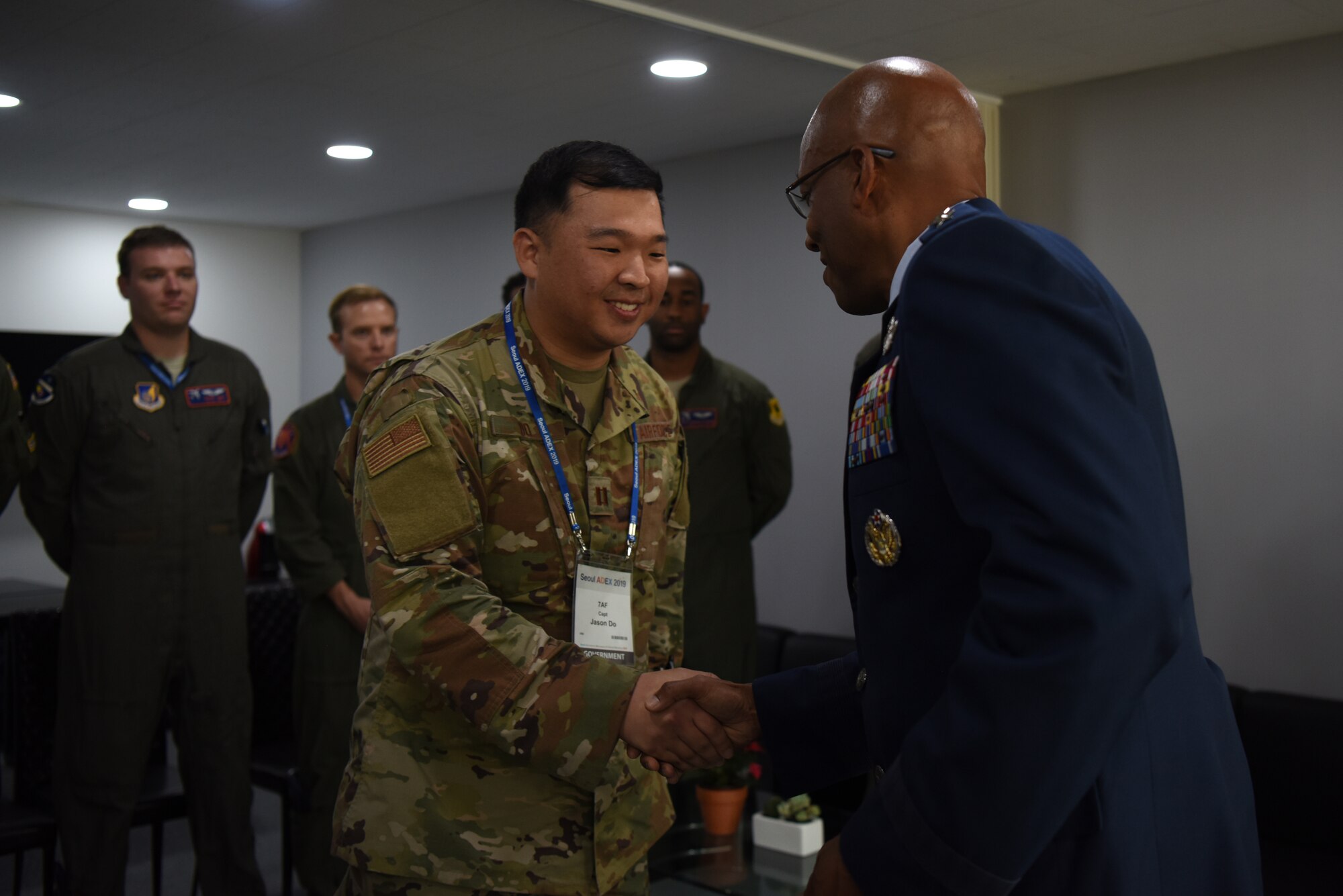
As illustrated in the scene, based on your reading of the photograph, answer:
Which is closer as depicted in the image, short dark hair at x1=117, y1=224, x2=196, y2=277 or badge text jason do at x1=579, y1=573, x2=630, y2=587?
badge text jason do at x1=579, y1=573, x2=630, y2=587

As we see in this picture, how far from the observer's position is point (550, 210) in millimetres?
1745

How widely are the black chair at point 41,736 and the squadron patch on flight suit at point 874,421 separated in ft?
9.24

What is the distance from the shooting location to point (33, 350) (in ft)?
9.87

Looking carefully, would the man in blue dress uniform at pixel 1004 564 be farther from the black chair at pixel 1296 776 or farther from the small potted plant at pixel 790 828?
the black chair at pixel 1296 776

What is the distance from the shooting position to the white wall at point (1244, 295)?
3.46 meters

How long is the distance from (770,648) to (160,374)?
2390 millimetres

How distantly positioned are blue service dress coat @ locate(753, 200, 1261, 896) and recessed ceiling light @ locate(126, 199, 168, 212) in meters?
2.84

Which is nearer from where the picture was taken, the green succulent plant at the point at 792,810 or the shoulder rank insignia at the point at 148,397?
the green succulent plant at the point at 792,810

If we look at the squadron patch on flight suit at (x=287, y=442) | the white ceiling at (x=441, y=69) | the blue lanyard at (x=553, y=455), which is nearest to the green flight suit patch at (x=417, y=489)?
the blue lanyard at (x=553, y=455)

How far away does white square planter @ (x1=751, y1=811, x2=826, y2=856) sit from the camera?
300 cm

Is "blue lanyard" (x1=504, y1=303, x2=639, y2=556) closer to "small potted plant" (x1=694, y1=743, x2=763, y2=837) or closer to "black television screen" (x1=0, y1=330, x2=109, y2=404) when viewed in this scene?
"small potted plant" (x1=694, y1=743, x2=763, y2=837)

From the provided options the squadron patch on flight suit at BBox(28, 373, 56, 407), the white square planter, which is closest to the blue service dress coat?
the white square planter

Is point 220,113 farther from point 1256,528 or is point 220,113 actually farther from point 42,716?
point 1256,528

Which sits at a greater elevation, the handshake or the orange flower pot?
the handshake
